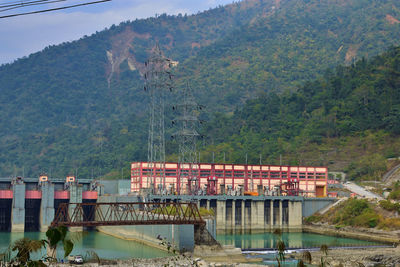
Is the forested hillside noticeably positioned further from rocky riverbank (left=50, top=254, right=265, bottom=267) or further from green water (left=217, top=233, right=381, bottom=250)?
rocky riverbank (left=50, top=254, right=265, bottom=267)

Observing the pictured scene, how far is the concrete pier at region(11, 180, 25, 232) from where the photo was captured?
98688 millimetres

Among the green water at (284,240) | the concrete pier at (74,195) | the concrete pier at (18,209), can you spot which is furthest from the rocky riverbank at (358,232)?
the concrete pier at (18,209)

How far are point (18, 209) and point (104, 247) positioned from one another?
24.1m

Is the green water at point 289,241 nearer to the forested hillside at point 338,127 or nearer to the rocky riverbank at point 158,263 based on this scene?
the rocky riverbank at point 158,263

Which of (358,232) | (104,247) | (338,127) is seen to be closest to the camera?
(104,247)

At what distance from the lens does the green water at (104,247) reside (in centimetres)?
7360

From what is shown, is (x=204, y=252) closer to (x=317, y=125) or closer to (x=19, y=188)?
(x=19, y=188)

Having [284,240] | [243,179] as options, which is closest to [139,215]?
[284,240]

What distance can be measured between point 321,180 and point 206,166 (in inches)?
1028

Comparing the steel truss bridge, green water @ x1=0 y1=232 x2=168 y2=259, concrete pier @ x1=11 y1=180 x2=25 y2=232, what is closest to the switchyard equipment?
the steel truss bridge

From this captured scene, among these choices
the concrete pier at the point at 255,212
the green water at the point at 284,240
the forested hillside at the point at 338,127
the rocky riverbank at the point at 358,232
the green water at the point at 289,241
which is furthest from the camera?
the forested hillside at the point at 338,127

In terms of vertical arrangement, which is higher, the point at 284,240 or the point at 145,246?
the point at 284,240

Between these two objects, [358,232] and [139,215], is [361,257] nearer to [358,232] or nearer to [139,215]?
[358,232]

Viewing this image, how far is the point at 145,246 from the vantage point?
277ft
